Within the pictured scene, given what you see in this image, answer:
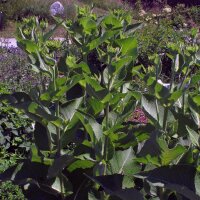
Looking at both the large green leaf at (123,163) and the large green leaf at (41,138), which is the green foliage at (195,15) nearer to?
the large green leaf at (41,138)

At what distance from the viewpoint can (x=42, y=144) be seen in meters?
1.74

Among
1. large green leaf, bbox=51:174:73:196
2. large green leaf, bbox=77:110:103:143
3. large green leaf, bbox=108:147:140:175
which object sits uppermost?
large green leaf, bbox=77:110:103:143

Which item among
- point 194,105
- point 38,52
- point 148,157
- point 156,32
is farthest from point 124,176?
point 156,32

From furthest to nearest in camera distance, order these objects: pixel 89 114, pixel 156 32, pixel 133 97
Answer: pixel 156 32 → pixel 133 97 → pixel 89 114

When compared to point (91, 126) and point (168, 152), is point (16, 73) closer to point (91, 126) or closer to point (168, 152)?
point (91, 126)

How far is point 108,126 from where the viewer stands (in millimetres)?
1534

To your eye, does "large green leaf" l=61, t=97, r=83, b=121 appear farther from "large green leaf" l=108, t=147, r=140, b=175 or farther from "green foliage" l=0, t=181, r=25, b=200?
"green foliage" l=0, t=181, r=25, b=200

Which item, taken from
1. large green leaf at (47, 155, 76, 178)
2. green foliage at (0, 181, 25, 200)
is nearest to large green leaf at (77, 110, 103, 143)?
large green leaf at (47, 155, 76, 178)

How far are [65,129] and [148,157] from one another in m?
0.30

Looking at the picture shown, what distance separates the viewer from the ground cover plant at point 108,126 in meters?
1.41

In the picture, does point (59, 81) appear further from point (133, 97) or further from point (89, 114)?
point (133, 97)

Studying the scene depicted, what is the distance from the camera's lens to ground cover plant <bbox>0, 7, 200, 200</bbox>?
1.41m

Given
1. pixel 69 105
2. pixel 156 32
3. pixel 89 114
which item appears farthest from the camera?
pixel 156 32

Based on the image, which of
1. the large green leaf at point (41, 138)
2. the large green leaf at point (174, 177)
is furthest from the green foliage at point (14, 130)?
the large green leaf at point (174, 177)
